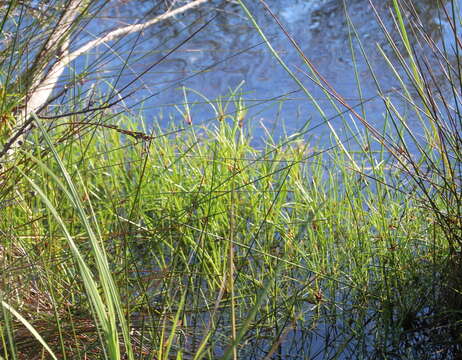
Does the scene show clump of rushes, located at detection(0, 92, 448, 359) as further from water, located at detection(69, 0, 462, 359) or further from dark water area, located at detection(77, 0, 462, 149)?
dark water area, located at detection(77, 0, 462, 149)

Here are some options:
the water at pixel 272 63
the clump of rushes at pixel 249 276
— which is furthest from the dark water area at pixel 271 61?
the clump of rushes at pixel 249 276

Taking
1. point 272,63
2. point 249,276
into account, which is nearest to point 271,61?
point 272,63

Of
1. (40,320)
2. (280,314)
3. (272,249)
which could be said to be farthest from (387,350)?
(40,320)

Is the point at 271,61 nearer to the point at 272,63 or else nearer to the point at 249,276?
the point at 272,63

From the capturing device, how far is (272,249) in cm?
190

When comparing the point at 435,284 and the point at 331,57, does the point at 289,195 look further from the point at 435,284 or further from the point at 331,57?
the point at 331,57

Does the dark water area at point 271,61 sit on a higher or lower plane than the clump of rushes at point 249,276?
higher

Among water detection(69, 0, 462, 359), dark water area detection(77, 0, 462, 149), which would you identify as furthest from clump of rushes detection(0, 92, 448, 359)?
dark water area detection(77, 0, 462, 149)

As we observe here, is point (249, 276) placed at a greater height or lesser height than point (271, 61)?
lesser

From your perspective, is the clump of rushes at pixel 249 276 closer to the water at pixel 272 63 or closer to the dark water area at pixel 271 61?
the water at pixel 272 63

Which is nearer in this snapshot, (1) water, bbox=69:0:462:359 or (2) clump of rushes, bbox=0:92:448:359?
(2) clump of rushes, bbox=0:92:448:359

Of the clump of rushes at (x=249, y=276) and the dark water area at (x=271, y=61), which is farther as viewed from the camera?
the dark water area at (x=271, y=61)

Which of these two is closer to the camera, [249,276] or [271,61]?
[249,276]

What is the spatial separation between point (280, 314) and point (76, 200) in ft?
3.06
